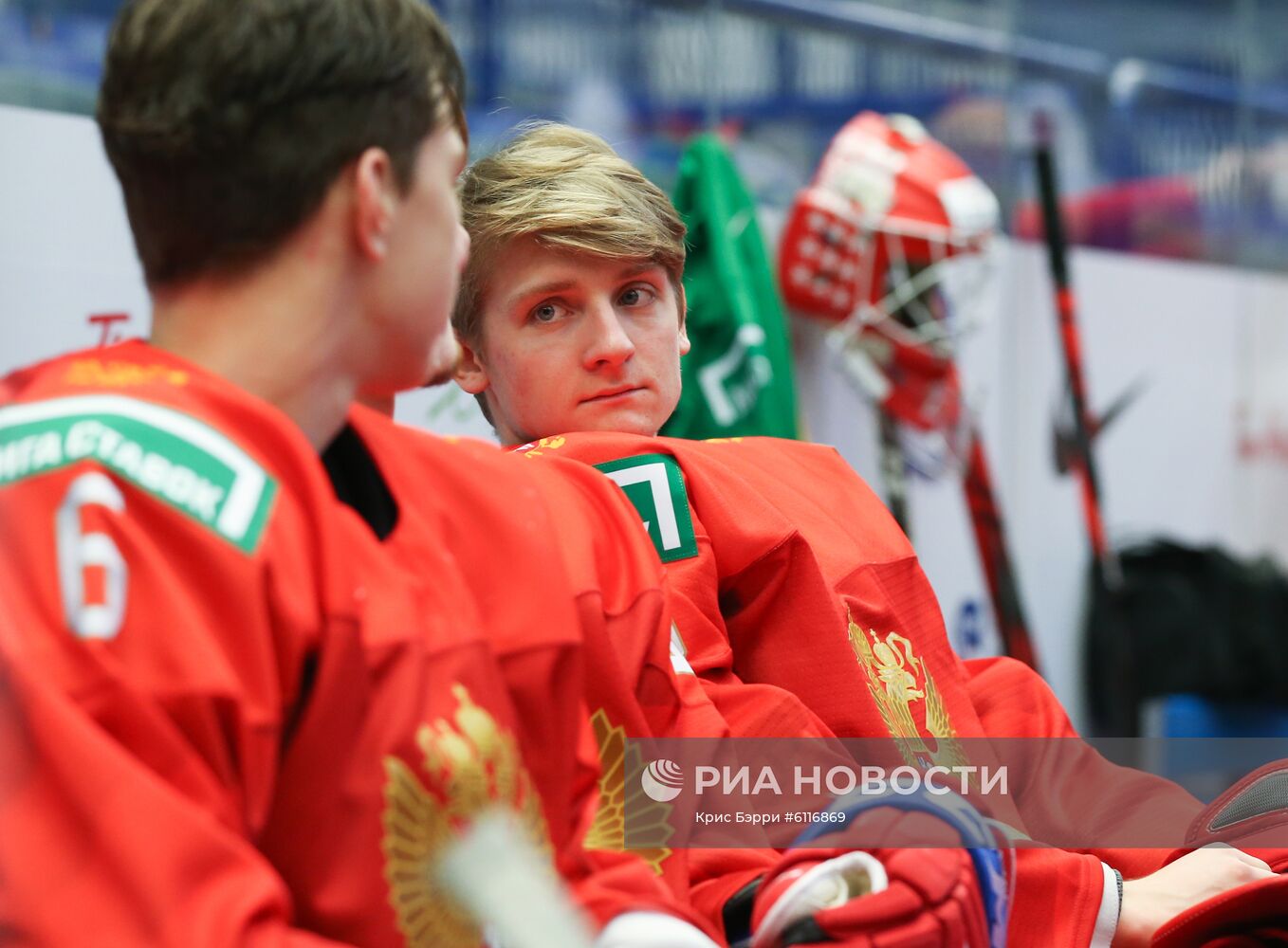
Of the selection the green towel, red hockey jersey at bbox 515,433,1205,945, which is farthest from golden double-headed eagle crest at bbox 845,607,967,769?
the green towel

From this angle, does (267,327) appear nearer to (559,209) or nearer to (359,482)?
(359,482)

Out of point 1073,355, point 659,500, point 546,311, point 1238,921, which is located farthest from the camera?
point 1073,355

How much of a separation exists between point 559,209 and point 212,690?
0.68 meters

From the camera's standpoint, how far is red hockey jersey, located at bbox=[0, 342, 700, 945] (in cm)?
64

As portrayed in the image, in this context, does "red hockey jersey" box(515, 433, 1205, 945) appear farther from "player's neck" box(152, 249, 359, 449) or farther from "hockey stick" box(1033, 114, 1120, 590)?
"hockey stick" box(1033, 114, 1120, 590)

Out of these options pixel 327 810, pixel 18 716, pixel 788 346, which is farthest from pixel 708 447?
pixel 788 346

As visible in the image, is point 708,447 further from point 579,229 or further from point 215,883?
point 215,883

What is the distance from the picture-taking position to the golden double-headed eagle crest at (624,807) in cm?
94

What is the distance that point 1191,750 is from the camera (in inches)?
139

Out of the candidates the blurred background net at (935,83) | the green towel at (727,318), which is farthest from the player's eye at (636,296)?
the green towel at (727,318)

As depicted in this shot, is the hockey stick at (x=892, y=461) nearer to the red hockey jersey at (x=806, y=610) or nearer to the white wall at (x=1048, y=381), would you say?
the white wall at (x=1048, y=381)

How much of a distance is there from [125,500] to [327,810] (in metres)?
0.17

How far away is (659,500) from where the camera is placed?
46.4 inches

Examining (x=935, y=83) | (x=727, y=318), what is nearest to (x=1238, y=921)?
(x=727, y=318)
